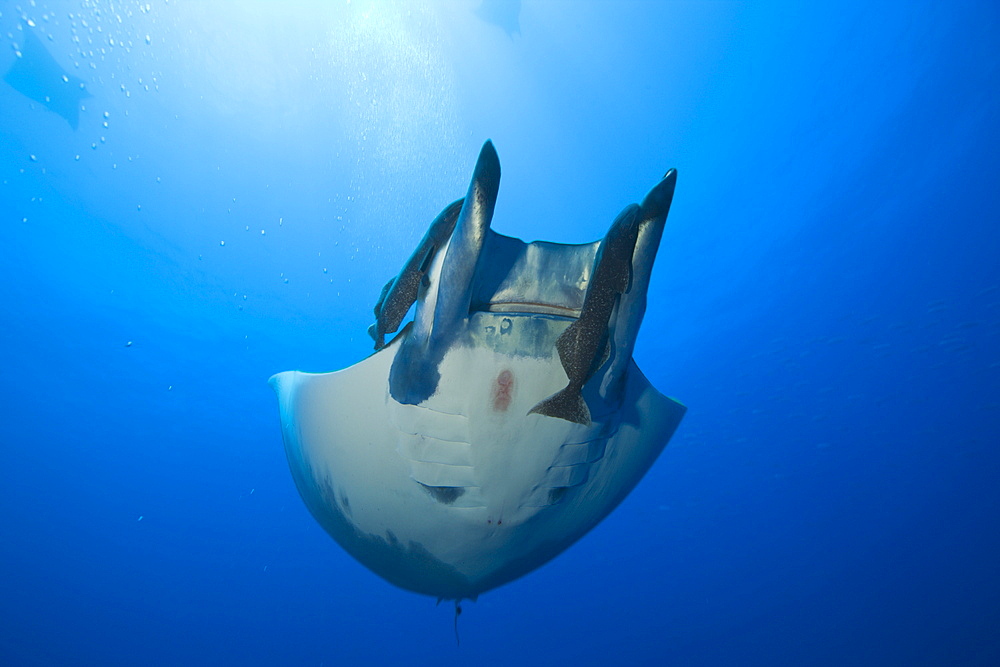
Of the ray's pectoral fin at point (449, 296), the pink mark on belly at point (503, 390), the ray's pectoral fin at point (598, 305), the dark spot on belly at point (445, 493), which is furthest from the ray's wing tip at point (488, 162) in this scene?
the dark spot on belly at point (445, 493)

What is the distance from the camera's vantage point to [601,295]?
1220 mm

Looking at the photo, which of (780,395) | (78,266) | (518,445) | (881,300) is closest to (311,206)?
(78,266)

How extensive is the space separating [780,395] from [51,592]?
3191 cm

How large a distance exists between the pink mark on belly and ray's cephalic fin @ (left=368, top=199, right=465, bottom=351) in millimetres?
380

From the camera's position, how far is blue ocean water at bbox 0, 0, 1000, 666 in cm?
646

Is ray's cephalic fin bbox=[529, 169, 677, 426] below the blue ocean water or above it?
below

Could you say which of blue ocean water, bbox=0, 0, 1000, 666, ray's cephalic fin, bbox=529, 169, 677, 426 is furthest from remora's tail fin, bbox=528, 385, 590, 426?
blue ocean water, bbox=0, 0, 1000, 666

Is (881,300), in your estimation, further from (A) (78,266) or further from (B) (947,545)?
(B) (947,545)

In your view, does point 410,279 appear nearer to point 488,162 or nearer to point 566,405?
point 488,162

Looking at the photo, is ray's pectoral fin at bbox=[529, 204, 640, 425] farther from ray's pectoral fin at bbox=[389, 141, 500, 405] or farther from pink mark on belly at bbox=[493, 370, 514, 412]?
ray's pectoral fin at bbox=[389, 141, 500, 405]

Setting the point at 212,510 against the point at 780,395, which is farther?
the point at 212,510

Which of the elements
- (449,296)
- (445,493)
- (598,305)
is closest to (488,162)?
(449,296)

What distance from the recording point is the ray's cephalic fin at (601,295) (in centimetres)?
120

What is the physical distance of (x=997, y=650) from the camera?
21.2m
